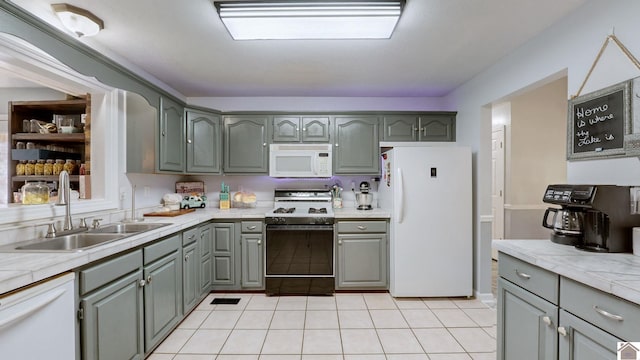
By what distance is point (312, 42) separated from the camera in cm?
221

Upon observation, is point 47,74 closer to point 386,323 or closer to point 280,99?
point 280,99

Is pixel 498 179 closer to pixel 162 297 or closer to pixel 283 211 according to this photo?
pixel 283 211

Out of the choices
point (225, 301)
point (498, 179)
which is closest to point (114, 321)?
point (225, 301)

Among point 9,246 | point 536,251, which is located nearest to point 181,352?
point 9,246

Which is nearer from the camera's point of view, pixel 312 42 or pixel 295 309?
pixel 312 42

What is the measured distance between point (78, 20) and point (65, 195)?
1.14 meters

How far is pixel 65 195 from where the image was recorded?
5.90 feet

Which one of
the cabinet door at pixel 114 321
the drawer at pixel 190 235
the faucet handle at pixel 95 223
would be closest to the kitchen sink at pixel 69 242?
the faucet handle at pixel 95 223

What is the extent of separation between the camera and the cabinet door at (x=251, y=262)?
3.02 metres

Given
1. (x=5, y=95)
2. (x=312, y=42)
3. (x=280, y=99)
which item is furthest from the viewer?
(x=280, y=99)

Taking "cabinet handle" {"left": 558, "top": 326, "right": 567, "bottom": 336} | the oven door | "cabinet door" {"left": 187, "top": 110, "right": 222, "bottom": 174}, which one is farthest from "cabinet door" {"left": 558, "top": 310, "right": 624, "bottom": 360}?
"cabinet door" {"left": 187, "top": 110, "right": 222, "bottom": 174}

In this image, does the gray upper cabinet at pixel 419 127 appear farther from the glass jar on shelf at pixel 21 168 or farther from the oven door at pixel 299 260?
the glass jar on shelf at pixel 21 168

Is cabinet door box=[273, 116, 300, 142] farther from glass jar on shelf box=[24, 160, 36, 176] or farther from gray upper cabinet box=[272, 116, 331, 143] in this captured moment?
glass jar on shelf box=[24, 160, 36, 176]

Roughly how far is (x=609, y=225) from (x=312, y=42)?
2.13 metres
